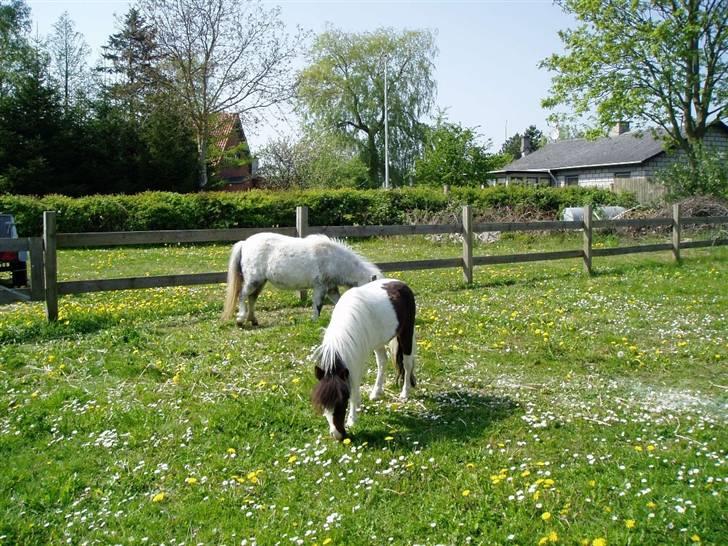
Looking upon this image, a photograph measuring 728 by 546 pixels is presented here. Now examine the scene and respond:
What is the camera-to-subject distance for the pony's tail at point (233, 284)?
318 inches

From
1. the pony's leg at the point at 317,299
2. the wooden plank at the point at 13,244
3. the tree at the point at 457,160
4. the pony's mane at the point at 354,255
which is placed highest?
the tree at the point at 457,160

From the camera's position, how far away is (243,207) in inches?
816

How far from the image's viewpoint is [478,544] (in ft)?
9.85

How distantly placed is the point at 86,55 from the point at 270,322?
43012mm

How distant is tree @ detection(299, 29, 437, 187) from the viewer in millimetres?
A: 38500

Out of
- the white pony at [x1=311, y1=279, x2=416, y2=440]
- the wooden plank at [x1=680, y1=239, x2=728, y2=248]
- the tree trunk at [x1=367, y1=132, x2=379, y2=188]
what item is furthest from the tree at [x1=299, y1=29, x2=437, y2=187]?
the white pony at [x1=311, y1=279, x2=416, y2=440]

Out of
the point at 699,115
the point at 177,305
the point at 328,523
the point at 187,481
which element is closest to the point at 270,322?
the point at 177,305

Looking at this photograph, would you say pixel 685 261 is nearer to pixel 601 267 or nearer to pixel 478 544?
pixel 601 267

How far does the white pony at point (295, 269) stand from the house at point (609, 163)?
939 inches

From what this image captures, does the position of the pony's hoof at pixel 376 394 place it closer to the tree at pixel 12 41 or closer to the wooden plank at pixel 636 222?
the wooden plank at pixel 636 222

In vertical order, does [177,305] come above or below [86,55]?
below

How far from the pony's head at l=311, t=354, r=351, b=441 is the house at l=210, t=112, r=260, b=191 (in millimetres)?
28691

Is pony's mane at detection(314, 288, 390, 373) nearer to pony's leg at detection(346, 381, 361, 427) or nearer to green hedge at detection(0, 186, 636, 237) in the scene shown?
pony's leg at detection(346, 381, 361, 427)

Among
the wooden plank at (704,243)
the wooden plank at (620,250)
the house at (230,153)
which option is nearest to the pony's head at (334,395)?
the wooden plank at (620,250)
